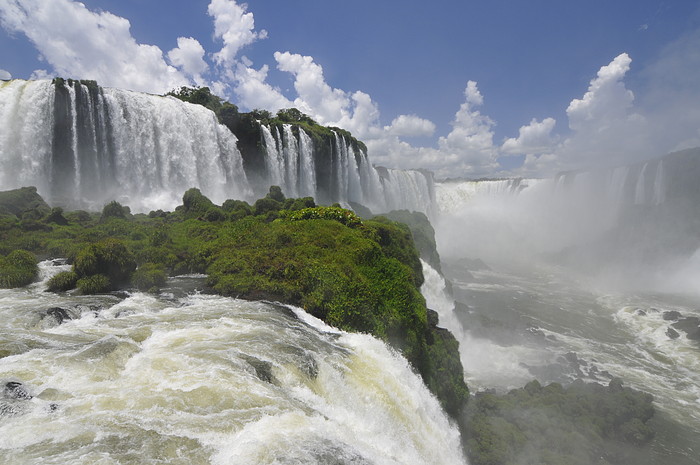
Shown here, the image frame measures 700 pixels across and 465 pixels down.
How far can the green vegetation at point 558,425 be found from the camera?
11.5m

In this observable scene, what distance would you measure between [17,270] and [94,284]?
A: 7.60 feet

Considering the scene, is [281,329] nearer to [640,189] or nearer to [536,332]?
[536,332]

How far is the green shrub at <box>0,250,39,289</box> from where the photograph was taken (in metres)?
9.59

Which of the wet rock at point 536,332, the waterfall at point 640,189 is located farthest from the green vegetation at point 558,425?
the waterfall at point 640,189

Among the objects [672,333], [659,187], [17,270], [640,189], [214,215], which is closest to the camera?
[17,270]

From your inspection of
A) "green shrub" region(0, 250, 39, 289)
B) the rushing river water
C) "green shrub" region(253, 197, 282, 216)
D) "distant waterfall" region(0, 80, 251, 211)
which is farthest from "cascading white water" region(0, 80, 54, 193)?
the rushing river water

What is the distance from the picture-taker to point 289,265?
38.4ft

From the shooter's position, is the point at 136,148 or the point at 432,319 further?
the point at 136,148

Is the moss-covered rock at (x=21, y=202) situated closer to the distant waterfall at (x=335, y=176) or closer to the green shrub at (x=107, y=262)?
the green shrub at (x=107, y=262)

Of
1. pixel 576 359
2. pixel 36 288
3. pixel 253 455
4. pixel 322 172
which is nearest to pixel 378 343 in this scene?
pixel 253 455

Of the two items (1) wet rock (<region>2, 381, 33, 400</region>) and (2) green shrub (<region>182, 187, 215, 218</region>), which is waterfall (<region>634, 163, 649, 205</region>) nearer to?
(2) green shrub (<region>182, 187, 215, 218</region>)

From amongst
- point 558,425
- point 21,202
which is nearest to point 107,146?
point 21,202

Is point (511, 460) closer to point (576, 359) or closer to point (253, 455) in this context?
point (253, 455)

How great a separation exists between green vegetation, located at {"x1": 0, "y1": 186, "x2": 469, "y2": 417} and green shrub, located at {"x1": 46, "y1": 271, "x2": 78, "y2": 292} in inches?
0.9
